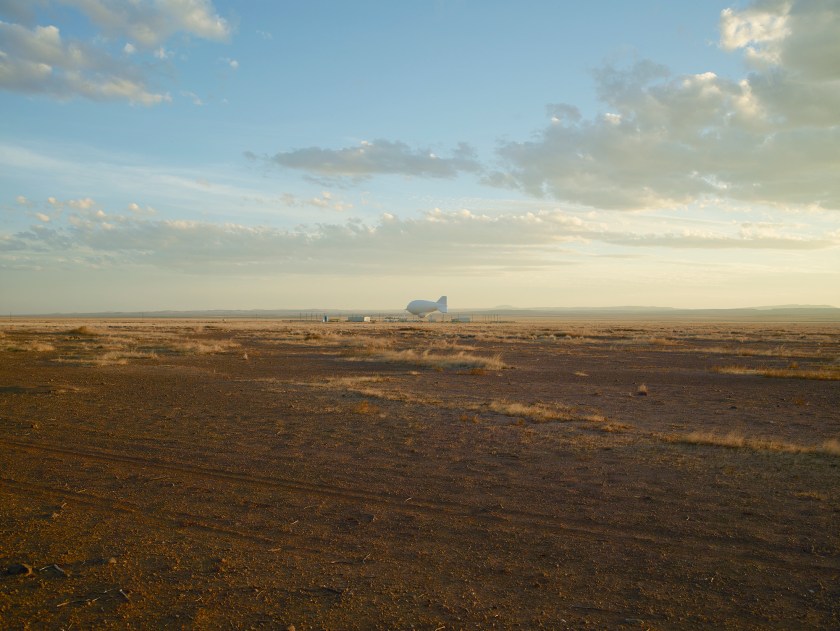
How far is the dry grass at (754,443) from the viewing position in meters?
12.0

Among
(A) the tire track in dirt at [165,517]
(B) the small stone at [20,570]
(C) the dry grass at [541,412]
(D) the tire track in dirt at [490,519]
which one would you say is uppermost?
(B) the small stone at [20,570]

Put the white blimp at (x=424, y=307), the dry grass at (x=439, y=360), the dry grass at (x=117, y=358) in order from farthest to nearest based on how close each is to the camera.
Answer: the white blimp at (x=424, y=307) → the dry grass at (x=439, y=360) → the dry grass at (x=117, y=358)

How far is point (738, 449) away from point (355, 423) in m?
7.98

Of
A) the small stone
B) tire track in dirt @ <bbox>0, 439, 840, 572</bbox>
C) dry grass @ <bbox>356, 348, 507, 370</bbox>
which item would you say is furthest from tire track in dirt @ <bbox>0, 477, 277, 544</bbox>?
dry grass @ <bbox>356, 348, 507, 370</bbox>

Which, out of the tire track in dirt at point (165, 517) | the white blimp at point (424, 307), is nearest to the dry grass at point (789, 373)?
the tire track in dirt at point (165, 517)

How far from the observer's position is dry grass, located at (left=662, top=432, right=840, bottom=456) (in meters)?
12.0

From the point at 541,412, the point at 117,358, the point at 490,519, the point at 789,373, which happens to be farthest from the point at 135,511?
the point at 117,358

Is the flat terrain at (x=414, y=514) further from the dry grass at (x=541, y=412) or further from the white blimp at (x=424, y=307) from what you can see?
the white blimp at (x=424, y=307)

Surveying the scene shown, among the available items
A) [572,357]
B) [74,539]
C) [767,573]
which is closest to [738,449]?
[767,573]

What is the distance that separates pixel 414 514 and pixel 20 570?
13.8ft

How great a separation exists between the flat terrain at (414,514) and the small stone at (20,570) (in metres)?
0.02

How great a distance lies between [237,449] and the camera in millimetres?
11781

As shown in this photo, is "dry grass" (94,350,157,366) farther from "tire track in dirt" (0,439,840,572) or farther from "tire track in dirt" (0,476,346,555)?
"tire track in dirt" (0,476,346,555)

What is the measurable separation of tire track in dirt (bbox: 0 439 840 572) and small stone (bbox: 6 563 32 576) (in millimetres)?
1703
